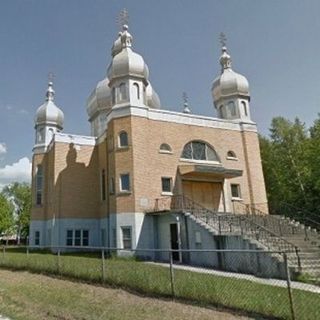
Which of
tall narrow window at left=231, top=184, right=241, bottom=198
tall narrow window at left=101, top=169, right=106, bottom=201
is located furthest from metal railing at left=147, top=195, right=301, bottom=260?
tall narrow window at left=101, top=169, right=106, bottom=201

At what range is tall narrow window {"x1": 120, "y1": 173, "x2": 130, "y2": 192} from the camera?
71.8 feet

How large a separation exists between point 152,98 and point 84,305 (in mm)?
25944

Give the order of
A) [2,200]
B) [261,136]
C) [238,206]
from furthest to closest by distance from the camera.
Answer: [2,200]
[261,136]
[238,206]

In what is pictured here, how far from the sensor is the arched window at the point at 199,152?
80.6 ft

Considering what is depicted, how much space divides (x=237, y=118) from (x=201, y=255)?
45.0ft

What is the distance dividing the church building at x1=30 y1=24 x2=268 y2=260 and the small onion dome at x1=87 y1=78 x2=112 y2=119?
3.72 meters

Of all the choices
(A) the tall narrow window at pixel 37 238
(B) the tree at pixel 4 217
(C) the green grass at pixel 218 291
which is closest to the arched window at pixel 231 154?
(C) the green grass at pixel 218 291

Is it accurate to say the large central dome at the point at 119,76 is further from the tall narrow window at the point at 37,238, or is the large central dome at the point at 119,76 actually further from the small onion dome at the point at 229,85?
the tall narrow window at the point at 37,238

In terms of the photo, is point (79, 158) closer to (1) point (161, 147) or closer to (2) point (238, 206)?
(1) point (161, 147)

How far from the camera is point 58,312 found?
7617mm

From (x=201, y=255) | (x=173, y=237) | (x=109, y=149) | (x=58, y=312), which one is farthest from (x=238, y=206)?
(x=58, y=312)

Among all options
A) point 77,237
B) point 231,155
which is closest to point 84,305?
point 77,237

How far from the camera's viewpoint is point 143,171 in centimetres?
2202

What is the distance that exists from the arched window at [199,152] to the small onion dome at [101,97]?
432 inches
